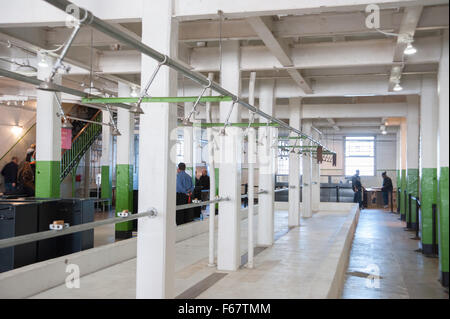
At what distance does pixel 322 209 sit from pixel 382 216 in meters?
2.20

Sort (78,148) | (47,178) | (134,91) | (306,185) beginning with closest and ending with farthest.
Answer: (47,178)
(134,91)
(306,185)
(78,148)

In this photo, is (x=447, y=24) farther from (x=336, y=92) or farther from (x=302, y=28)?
(x=336, y=92)

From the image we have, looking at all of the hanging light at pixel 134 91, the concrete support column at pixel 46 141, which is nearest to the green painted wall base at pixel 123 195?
the hanging light at pixel 134 91

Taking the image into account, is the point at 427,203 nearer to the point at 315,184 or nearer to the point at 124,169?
the point at 124,169

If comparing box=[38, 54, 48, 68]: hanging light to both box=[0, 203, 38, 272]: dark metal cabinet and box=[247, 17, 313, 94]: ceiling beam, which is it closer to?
box=[0, 203, 38, 272]: dark metal cabinet

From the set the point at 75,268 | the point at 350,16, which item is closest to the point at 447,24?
the point at 350,16

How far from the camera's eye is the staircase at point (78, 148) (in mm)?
13917

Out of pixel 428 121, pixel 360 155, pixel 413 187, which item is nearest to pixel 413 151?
pixel 413 187

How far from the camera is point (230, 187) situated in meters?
6.64

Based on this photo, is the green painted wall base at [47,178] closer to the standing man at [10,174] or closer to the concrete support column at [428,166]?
the standing man at [10,174]

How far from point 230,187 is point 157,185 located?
2536mm
